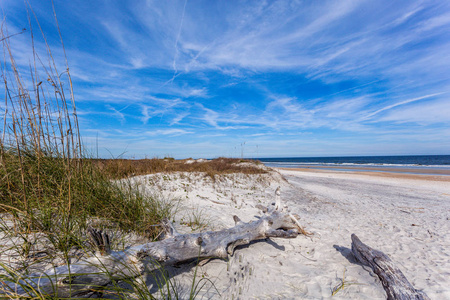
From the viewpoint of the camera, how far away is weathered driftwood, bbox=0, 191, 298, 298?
164cm

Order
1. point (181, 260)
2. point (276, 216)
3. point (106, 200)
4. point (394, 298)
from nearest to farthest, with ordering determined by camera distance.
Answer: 1. point (394, 298)
2. point (181, 260)
3. point (106, 200)
4. point (276, 216)

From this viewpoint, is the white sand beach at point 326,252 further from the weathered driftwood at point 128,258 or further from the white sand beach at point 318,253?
the weathered driftwood at point 128,258

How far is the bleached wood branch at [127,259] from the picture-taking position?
163 centimetres

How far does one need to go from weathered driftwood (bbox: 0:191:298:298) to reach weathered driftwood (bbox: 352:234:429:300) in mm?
1046

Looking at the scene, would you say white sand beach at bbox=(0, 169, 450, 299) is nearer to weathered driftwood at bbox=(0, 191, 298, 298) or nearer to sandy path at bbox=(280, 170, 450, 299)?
sandy path at bbox=(280, 170, 450, 299)

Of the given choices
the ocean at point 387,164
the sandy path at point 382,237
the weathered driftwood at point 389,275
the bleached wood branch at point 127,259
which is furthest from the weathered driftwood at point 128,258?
the ocean at point 387,164

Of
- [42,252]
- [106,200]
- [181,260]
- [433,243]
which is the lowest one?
[433,243]

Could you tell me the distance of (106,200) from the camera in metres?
3.42

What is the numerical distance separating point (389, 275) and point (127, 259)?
3.15m

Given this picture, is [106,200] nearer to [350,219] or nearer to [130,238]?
[130,238]

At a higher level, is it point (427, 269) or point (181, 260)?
point (181, 260)

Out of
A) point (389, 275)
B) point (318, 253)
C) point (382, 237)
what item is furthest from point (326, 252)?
point (382, 237)

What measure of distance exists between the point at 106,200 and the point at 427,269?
16.8 feet

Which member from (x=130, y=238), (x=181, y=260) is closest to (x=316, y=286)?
(x=181, y=260)
